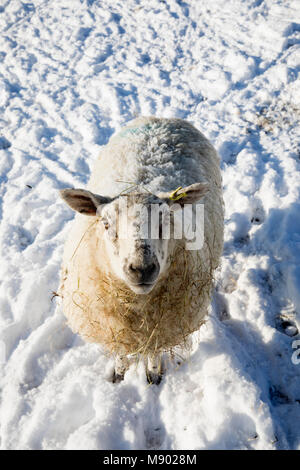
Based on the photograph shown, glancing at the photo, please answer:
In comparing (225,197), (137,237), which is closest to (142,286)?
(137,237)

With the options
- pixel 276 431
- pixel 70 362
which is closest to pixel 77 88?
pixel 70 362

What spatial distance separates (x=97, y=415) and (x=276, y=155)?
12.0 feet

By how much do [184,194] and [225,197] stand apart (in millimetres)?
2081

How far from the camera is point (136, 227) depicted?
5.32ft

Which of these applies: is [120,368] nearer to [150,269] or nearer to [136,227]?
[150,269]

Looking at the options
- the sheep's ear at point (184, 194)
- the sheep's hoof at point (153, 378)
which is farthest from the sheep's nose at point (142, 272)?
the sheep's hoof at point (153, 378)

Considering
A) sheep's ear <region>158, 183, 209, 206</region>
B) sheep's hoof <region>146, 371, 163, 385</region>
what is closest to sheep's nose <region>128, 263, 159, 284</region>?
sheep's ear <region>158, 183, 209, 206</region>

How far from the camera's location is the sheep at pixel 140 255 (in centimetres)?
170

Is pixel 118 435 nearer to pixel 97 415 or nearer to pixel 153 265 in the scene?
pixel 97 415

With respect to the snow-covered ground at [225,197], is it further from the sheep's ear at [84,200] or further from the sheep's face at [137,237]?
the sheep's ear at [84,200]

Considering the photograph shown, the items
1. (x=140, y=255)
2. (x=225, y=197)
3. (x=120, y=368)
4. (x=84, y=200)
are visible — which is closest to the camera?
(x=140, y=255)

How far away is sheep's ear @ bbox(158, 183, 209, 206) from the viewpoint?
186cm

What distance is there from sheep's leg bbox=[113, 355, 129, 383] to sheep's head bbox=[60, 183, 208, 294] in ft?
3.09

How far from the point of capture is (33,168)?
14.5ft
